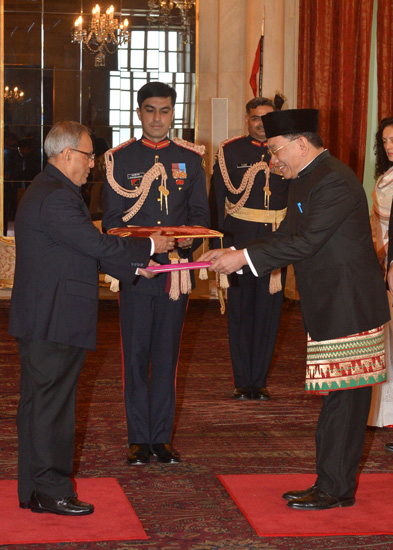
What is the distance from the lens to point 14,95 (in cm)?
979

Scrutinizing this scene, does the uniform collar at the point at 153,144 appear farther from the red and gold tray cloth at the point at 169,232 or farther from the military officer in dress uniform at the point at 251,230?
the military officer in dress uniform at the point at 251,230

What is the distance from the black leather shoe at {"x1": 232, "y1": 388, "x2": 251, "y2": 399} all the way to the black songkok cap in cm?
243

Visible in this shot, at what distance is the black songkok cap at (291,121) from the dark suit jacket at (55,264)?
0.83 metres

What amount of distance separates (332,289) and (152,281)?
3.33 feet

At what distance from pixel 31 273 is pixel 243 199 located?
252cm

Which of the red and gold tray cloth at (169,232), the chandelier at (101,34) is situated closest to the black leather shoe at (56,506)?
the red and gold tray cloth at (169,232)

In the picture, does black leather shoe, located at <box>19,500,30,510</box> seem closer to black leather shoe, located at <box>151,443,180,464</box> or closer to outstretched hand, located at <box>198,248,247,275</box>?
black leather shoe, located at <box>151,443,180,464</box>

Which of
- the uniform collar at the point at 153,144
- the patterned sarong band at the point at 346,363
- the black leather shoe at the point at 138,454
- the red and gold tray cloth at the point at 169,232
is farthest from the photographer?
the uniform collar at the point at 153,144

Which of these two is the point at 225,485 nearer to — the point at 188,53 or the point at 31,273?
the point at 31,273

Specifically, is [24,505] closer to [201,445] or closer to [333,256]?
[201,445]

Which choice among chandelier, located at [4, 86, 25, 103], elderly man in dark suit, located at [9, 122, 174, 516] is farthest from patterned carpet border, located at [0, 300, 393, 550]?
chandelier, located at [4, 86, 25, 103]

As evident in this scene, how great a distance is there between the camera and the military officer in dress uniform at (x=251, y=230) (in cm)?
546

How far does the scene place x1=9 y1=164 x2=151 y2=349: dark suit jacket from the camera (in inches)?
125

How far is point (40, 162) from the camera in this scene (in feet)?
32.4
